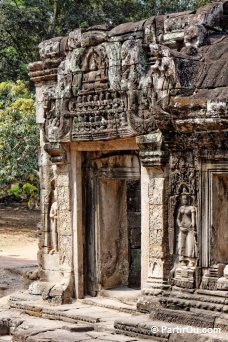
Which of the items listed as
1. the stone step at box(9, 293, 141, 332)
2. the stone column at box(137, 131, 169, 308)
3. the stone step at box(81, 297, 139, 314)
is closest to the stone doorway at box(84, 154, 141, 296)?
the stone step at box(81, 297, 139, 314)

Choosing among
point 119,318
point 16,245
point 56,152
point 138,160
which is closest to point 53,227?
point 56,152

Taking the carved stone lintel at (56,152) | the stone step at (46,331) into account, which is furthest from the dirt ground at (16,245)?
the carved stone lintel at (56,152)

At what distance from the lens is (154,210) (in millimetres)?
10359

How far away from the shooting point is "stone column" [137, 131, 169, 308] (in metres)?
10.2

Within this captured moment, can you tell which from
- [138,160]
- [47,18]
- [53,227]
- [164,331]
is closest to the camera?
[164,331]

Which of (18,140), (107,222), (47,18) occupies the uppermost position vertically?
(47,18)

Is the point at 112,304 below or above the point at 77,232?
below

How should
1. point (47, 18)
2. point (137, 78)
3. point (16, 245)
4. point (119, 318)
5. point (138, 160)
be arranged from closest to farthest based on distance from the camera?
point (119, 318) < point (137, 78) < point (138, 160) < point (16, 245) < point (47, 18)

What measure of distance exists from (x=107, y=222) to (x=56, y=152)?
1.21m

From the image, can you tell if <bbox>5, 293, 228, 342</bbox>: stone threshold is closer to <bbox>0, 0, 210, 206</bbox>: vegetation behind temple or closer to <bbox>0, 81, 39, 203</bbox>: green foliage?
<bbox>0, 81, 39, 203</bbox>: green foliage

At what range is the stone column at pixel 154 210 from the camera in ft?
33.5

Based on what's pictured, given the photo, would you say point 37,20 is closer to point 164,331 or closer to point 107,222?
point 107,222

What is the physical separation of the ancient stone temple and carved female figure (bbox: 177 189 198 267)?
0.04ft

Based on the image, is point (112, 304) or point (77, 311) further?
point (112, 304)
